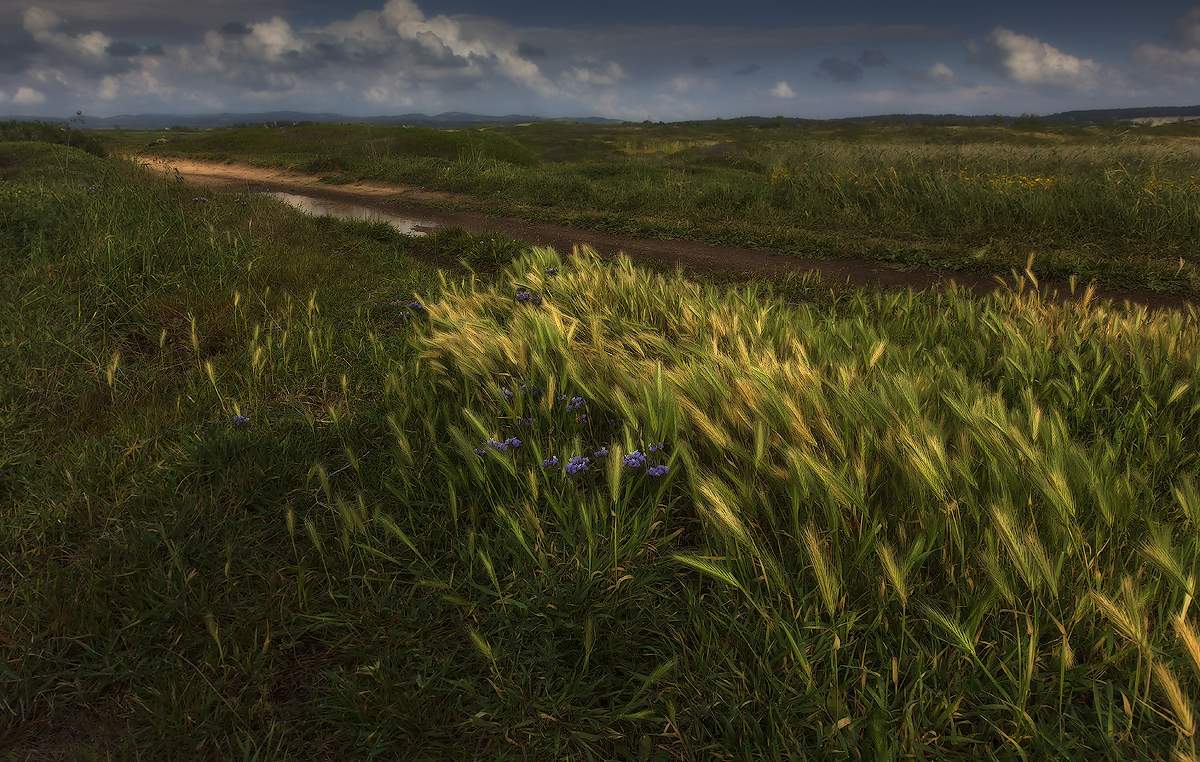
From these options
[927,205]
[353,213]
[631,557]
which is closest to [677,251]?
[927,205]

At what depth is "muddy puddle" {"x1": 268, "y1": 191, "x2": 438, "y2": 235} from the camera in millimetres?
11328

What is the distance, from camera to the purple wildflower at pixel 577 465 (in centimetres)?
217

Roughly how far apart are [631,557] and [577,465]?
1.17 feet

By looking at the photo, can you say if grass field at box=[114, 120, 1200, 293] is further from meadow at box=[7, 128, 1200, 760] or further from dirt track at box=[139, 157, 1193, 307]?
meadow at box=[7, 128, 1200, 760]

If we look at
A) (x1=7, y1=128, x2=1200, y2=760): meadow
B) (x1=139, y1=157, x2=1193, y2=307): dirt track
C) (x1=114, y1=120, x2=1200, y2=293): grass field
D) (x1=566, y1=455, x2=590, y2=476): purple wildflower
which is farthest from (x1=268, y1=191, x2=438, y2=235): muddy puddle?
(x1=566, y1=455, x2=590, y2=476): purple wildflower

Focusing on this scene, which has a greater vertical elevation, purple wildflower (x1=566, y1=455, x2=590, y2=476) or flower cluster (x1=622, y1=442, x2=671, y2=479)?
flower cluster (x1=622, y1=442, x2=671, y2=479)

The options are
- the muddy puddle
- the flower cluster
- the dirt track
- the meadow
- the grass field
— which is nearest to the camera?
the meadow

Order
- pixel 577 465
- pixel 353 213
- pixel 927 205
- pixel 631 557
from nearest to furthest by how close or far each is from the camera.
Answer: pixel 631 557
pixel 577 465
pixel 927 205
pixel 353 213

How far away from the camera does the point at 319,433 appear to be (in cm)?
310

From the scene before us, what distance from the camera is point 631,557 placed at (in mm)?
2012

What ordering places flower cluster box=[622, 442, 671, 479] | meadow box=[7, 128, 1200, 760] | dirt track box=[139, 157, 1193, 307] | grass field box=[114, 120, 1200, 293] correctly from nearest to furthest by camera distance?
meadow box=[7, 128, 1200, 760]
flower cluster box=[622, 442, 671, 479]
dirt track box=[139, 157, 1193, 307]
grass field box=[114, 120, 1200, 293]

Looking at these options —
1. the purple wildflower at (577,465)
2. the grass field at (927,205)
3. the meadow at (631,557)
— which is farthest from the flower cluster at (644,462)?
the grass field at (927,205)

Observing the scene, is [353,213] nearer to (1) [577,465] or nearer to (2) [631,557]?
(1) [577,465]

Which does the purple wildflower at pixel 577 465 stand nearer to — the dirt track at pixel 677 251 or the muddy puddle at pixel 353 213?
Result: the dirt track at pixel 677 251
